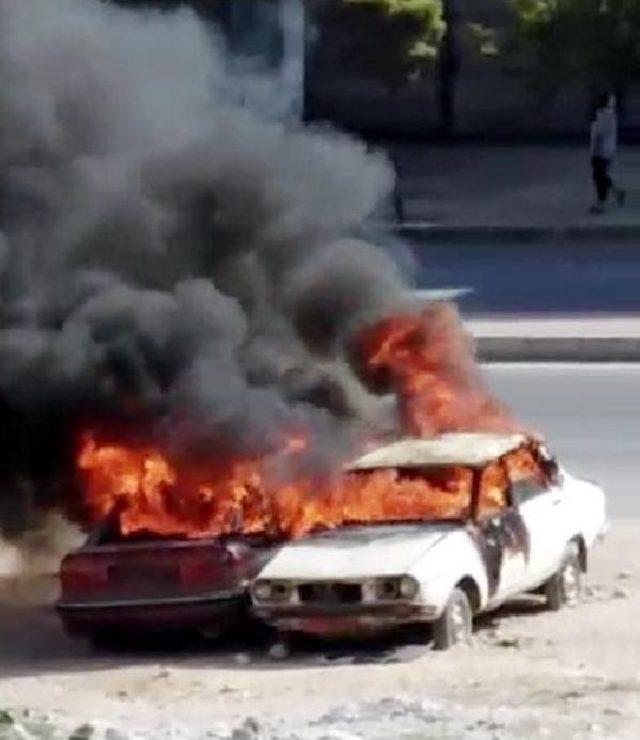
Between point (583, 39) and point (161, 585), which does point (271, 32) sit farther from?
point (161, 585)

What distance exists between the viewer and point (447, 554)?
12.5 metres

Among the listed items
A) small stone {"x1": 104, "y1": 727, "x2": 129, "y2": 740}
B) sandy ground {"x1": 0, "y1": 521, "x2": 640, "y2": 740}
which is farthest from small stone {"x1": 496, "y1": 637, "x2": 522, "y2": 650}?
small stone {"x1": 104, "y1": 727, "x2": 129, "y2": 740}

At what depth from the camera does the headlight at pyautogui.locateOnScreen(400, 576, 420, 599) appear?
1225cm

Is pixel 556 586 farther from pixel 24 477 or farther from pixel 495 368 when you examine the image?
pixel 495 368

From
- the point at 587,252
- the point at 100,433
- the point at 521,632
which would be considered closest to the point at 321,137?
the point at 100,433

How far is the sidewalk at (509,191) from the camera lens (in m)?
34.3

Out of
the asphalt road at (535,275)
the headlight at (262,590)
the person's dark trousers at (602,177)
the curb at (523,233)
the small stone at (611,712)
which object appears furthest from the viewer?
the person's dark trousers at (602,177)

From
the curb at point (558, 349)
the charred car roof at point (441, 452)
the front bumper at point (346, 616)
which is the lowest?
the curb at point (558, 349)

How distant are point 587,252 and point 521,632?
1964 centimetres

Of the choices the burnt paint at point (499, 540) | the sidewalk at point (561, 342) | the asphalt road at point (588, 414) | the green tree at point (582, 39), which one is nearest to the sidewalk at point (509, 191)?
the green tree at point (582, 39)

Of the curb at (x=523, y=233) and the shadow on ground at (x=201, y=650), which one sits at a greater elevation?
the shadow on ground at (x=201, y=650)

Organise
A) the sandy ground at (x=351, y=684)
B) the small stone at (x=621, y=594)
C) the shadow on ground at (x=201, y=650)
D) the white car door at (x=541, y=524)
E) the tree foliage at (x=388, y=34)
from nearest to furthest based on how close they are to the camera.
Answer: the sandy ground at (x=351, y=684) → the shadow on ground at (x=201, y=650) → the white car door at (x=541, y=524) → the small stone at (x=621, y=594) → the tree foliage at (x=388, y=34)

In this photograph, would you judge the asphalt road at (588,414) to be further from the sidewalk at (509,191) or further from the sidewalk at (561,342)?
the sidewalk at (509,191)

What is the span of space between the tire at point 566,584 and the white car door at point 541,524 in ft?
0.36
